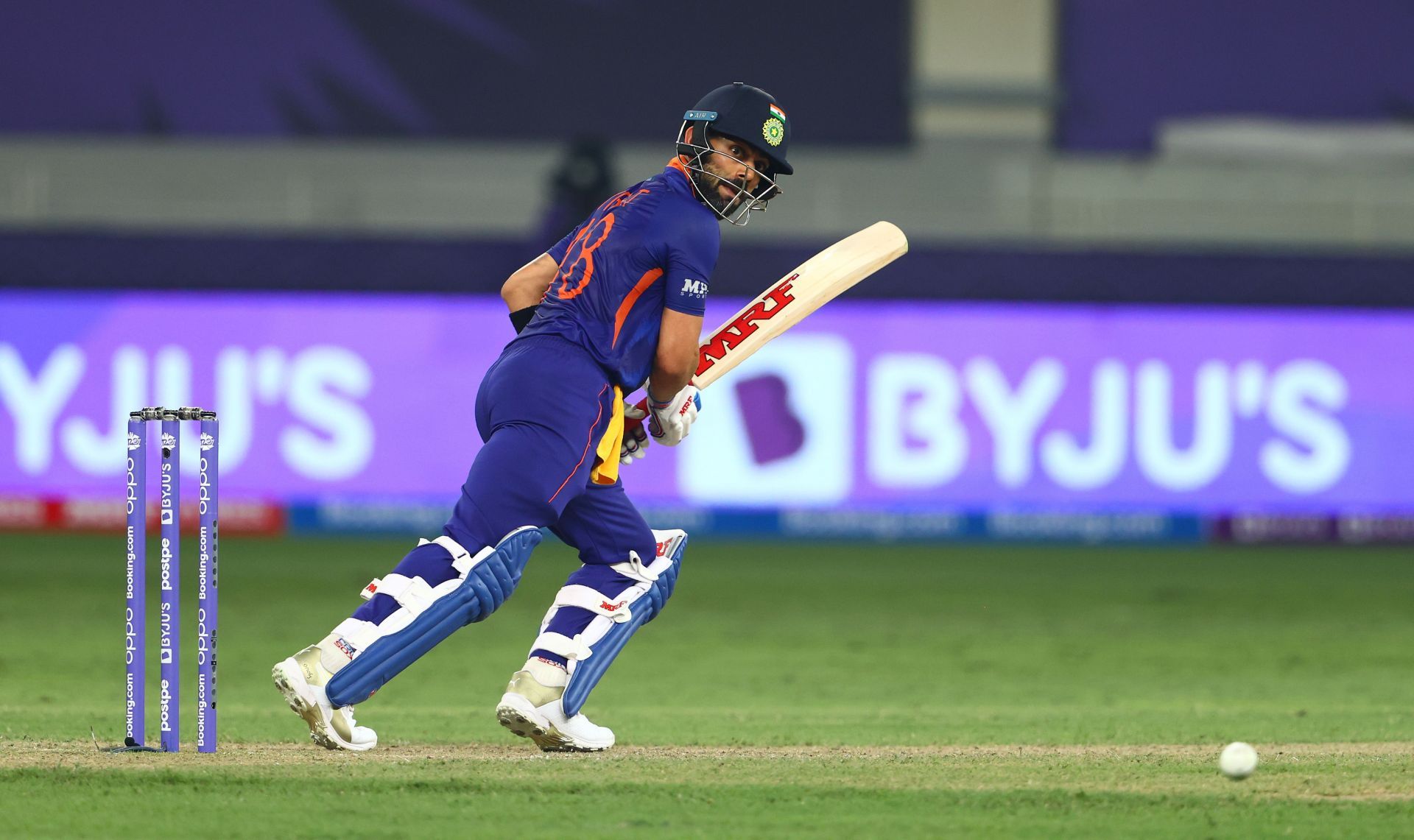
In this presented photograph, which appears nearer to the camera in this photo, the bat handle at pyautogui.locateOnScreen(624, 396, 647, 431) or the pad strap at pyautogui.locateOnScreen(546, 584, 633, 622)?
the pad strap at pyautogui.locateOnScreen(546, 584, 633, 622)

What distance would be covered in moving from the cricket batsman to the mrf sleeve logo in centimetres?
24

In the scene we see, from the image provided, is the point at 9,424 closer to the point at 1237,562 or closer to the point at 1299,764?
the point at 1237,562

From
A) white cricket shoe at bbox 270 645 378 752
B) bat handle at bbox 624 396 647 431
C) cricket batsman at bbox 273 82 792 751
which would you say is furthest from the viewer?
bat handle at bbox 624 396 647 431

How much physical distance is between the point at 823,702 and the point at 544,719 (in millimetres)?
2476

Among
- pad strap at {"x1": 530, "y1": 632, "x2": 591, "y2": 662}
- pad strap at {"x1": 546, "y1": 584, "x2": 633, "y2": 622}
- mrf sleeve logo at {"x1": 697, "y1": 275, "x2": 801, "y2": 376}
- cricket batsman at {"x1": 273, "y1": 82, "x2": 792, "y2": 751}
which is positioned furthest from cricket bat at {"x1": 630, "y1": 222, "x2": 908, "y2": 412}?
pad strap at {"x1": 530, "y1": 632, "x2": 591, "y2": 662}

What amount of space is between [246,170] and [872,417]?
20.5 ft

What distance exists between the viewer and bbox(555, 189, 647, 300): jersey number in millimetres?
5008

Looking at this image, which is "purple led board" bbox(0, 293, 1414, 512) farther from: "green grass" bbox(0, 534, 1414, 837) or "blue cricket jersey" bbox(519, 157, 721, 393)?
"blue cricket jersey" bbox(519, 157, 721, 393)

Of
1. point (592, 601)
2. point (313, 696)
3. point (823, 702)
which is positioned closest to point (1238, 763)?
point (592, 601)

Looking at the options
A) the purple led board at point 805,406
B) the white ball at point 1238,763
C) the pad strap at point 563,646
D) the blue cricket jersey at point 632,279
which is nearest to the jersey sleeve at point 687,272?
the blue cricket jersey at point 632,279

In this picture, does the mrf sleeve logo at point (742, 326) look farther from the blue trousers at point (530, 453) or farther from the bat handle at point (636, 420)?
the blue trousers at point (530, 453)

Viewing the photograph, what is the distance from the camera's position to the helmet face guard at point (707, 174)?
16.8 ft

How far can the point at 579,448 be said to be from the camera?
191 inches

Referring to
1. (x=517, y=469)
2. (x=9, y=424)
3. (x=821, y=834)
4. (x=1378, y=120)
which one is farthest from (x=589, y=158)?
(x=821, y=834)
